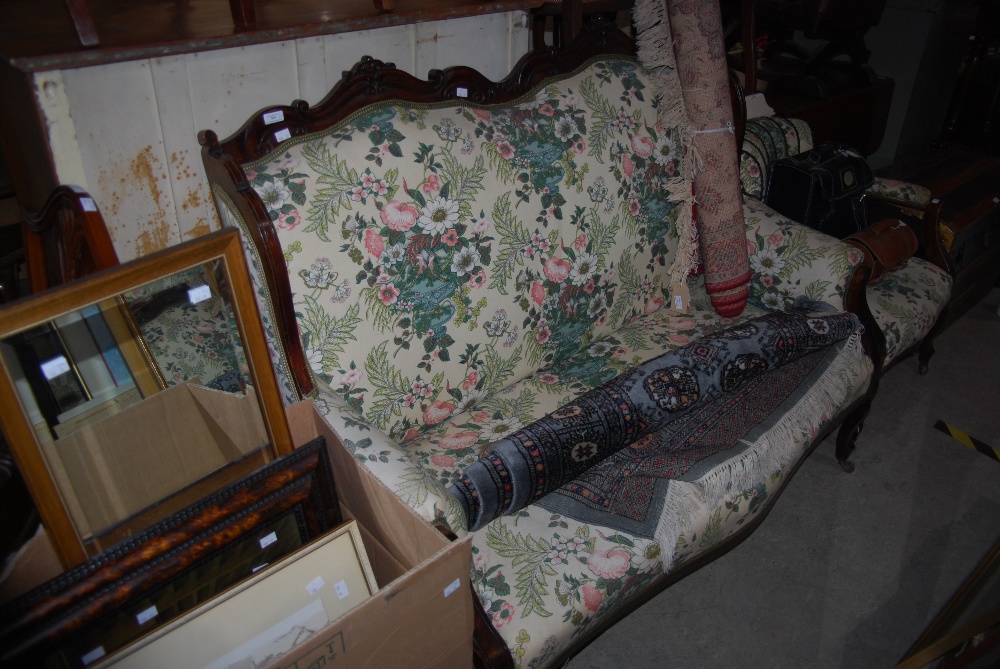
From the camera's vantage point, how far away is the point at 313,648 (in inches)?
33.4

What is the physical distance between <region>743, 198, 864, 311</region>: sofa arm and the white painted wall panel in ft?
3.66

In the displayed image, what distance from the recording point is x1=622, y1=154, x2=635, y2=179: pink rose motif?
1.75 m

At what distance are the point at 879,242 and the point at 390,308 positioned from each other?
1552mm

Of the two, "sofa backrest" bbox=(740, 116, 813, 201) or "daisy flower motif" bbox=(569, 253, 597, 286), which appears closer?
"daisy flower motif" bbox=(569, 253, 597, 286)

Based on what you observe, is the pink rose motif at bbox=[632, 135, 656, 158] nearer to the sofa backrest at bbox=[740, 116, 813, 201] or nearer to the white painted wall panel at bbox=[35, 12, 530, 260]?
the sofa backrest at bbox=[740, 116, 813, 201]

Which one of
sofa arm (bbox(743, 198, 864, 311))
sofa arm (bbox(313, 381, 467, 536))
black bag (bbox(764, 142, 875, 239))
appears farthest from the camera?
black bag (bbox(764, 142, 875, 239))

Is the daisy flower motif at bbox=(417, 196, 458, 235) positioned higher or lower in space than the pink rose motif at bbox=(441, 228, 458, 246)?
higher

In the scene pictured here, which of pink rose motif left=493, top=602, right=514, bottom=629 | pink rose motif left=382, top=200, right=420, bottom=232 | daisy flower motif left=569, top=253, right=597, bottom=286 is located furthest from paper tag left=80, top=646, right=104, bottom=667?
daisy flower motif left=569, top=253, right=597, bottom=286

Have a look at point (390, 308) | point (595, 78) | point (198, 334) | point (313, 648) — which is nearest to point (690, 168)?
point (595, 78)

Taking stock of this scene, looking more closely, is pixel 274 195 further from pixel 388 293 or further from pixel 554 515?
pixel 554 515

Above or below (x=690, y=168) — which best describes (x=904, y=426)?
below

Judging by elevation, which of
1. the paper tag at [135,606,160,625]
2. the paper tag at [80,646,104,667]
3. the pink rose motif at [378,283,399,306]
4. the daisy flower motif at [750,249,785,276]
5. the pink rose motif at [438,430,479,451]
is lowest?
the pink rose motif at [438,430,479,451]

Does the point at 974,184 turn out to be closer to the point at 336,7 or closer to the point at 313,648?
the point at 336,7

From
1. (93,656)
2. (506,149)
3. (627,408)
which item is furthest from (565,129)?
(93,656)
